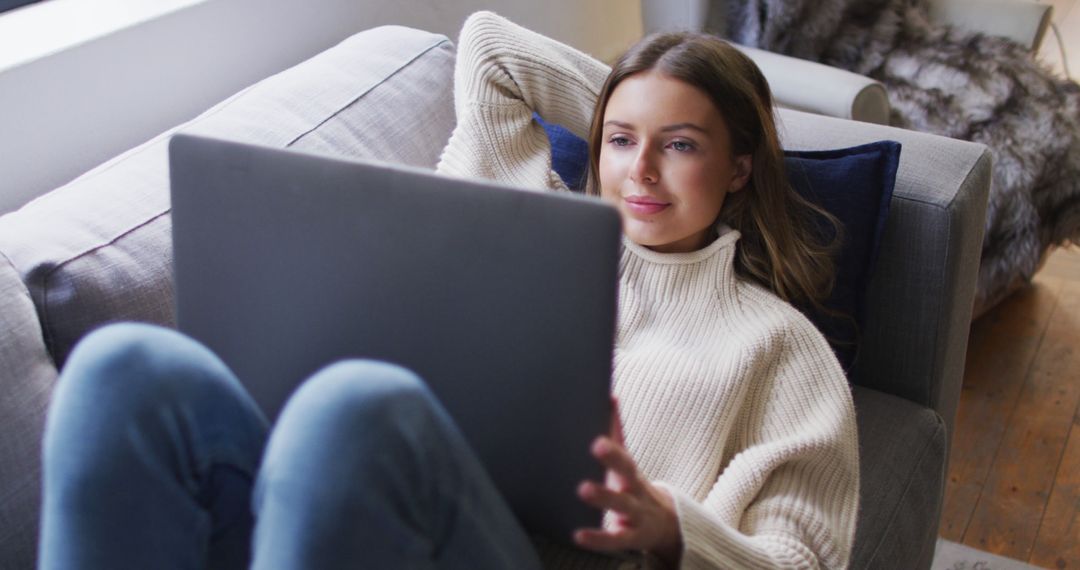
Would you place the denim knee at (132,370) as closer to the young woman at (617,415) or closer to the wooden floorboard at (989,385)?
the young woman at (617,415)

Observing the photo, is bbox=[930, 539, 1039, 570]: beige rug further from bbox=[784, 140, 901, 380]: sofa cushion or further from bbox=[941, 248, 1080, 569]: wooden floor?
bbox=[784, 140, 901, 380]: sofa cushion

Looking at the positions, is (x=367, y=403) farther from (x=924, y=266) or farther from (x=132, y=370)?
(x=924, y=266)

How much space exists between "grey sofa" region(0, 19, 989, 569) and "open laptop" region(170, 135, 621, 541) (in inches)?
10.1

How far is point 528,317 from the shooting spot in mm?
849

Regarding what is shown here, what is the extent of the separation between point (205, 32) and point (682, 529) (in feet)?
3.69

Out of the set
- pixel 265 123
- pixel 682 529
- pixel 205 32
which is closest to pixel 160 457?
pixel 682 529

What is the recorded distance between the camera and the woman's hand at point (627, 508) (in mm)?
865

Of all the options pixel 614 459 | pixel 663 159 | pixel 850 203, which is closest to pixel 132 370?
pixel 614 459

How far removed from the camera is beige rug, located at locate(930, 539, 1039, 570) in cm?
180

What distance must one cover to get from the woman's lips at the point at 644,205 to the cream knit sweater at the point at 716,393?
0.07m

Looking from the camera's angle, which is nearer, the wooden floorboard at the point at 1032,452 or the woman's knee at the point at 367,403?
the woman's knee at the point at 367,403

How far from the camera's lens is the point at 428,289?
34.5 inches

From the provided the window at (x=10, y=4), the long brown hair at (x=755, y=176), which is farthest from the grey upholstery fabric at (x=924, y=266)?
the window at (x=10, y=4)

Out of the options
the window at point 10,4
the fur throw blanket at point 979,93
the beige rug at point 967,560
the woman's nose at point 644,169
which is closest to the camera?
the woman's nose at point 644,169
